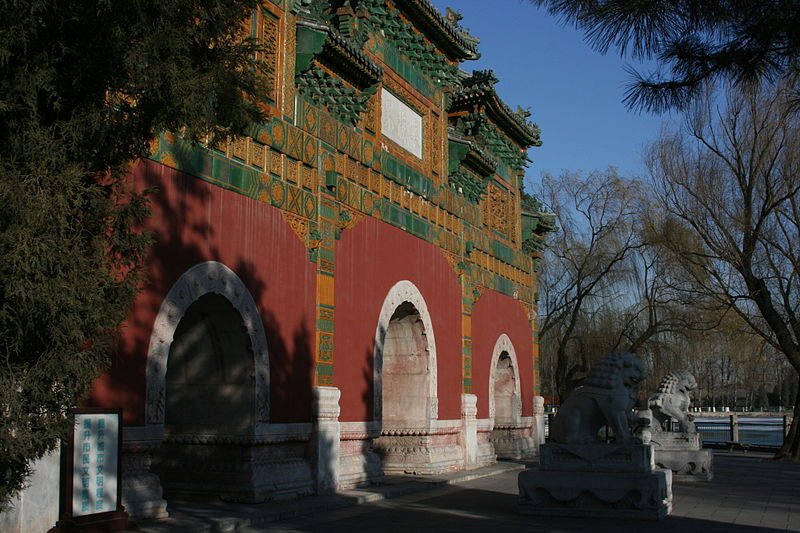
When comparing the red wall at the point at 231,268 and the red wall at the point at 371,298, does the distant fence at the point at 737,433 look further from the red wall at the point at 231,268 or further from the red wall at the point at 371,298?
the red wall at the point at 231,268

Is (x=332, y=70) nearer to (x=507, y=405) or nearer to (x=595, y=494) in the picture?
(x=595, y=494)

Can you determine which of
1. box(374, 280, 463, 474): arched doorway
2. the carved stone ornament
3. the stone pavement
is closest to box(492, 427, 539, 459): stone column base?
box(374, 280, 463, 474): arched doorway

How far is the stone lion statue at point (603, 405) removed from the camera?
10.5 metres

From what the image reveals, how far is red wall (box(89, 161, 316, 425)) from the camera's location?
902cm

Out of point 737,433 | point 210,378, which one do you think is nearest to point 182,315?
point 210,378

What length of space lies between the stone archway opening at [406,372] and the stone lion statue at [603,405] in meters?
5.29

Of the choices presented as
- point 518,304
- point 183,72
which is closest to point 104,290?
point 183,72

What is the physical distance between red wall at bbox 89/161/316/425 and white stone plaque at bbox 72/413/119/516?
41cm

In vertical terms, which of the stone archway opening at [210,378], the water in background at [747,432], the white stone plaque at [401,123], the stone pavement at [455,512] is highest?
the white stone plaque at [401,123]

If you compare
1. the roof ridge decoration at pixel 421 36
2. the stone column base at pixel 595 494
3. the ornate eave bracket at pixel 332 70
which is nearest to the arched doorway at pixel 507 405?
the roof ridge decoration at pixel 421 36

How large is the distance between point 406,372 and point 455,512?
211 inches

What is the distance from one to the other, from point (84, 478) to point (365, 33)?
899cm

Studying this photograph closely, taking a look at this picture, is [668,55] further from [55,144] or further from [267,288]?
[267,288]

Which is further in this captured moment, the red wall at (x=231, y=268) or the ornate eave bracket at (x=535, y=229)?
the ornate eave bracket at (x=535, y=229)
